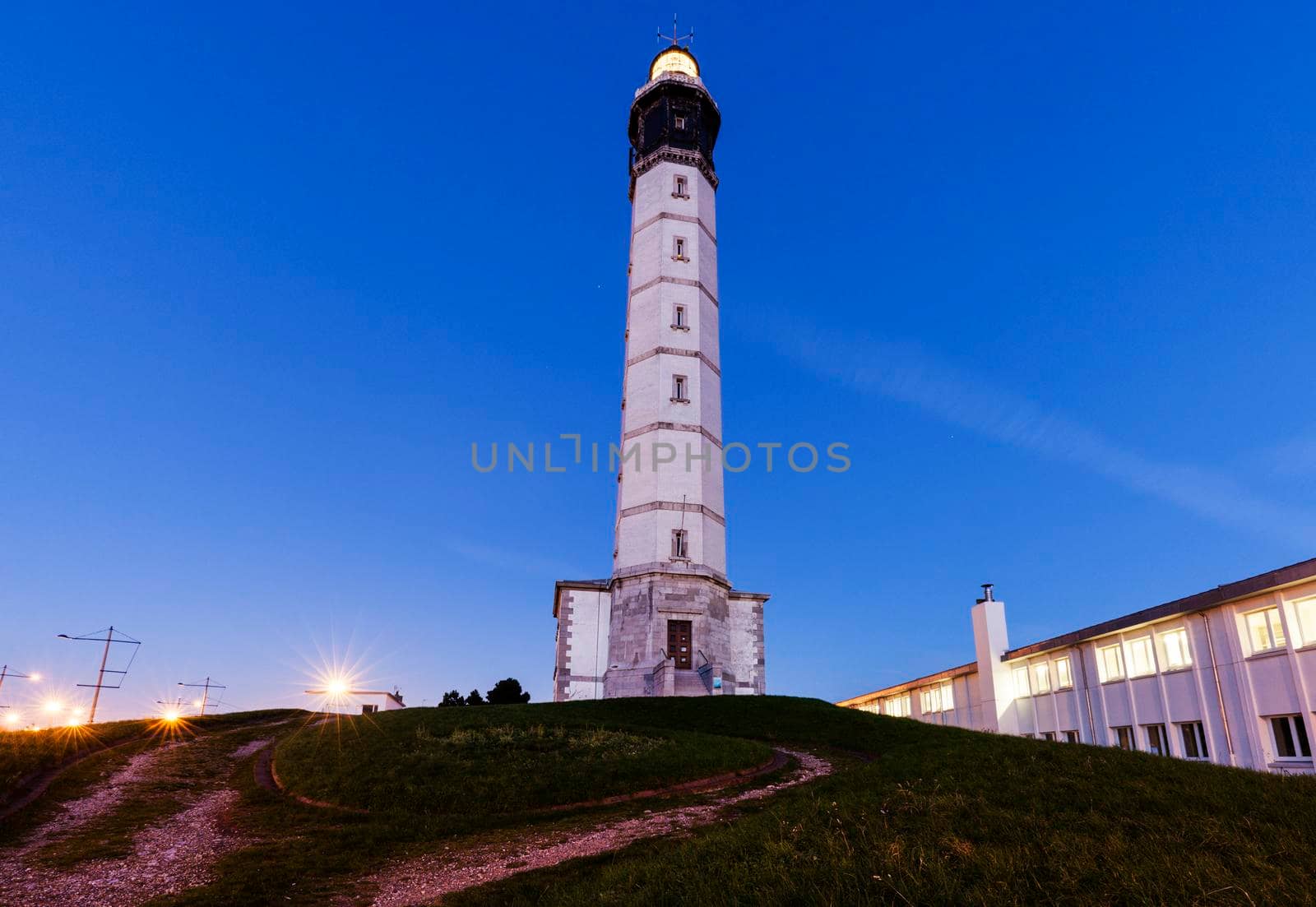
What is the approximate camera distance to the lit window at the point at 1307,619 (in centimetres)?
2217

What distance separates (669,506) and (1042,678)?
20.6 meters

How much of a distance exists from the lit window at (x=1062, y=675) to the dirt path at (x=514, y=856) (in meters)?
23.2

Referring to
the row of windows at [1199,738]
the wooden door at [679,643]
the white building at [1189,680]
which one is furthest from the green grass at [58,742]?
the white building at [1189,680]

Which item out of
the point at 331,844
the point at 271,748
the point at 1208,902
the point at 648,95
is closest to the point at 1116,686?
the point at 1208,902

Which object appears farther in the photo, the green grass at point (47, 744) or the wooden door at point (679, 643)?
the wooden door at point (679, 643)

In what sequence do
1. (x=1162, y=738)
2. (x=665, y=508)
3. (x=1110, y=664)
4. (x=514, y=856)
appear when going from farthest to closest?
(x=665, y=508) < (x=1110, y=664) < (x=1162, y=738) < (x=514, y=856)

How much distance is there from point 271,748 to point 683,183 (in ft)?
135

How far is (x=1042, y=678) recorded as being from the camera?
118 ft

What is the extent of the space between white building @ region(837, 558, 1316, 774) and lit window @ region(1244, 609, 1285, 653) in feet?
0.12

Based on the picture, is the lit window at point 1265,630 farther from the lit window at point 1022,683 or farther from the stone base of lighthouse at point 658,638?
the stone base of lighthouse at point 658,638

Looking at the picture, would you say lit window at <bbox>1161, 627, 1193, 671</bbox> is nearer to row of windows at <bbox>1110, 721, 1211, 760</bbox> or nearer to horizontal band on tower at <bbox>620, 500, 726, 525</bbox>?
row of windows at <bbox>1110, 721, 1211, 760</bbox>

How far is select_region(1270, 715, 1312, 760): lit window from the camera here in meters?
22.3

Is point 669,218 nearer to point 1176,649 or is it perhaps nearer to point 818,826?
point 1176,649

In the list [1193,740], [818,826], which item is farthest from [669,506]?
[818,826]
